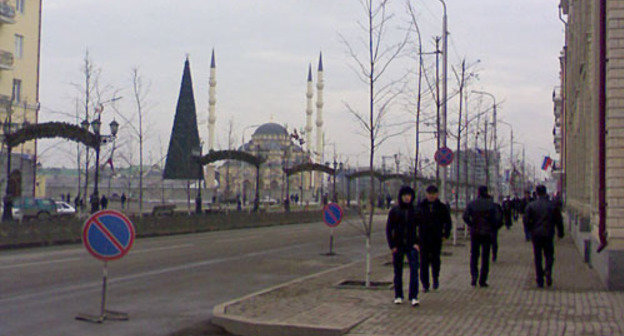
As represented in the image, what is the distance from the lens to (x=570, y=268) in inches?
653

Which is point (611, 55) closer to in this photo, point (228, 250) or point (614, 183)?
point (614, 183)

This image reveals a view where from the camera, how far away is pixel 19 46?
177 feet

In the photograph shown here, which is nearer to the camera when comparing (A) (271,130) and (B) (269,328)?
(B) (269,328)

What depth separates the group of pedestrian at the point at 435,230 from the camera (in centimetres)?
1063

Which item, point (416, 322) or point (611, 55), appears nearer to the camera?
point (416, 322)

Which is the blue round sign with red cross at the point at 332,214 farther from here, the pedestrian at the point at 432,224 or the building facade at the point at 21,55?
the building facade at the point at 21,55

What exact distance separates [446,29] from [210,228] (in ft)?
52.9

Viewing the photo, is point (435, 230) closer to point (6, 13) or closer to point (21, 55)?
point (6, 13)

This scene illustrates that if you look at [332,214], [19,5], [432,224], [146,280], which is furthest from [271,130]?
[432,224]

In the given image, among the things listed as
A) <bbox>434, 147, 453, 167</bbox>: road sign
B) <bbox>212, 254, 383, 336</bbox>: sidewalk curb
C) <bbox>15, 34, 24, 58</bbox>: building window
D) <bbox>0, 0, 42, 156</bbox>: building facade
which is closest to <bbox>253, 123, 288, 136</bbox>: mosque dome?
<bbox>0, 0, 42, 156</bbox>: building facade

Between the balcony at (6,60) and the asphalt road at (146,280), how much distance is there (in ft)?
97.0

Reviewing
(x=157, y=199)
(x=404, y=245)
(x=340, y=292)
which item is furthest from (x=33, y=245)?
(x=157, y=199)

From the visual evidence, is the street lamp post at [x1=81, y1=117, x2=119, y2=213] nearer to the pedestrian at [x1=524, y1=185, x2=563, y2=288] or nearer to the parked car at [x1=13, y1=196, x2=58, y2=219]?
the parked car at [x1=13, y1=196, x2=58, y2=219]

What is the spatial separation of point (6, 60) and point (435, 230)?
45405 millimetres
